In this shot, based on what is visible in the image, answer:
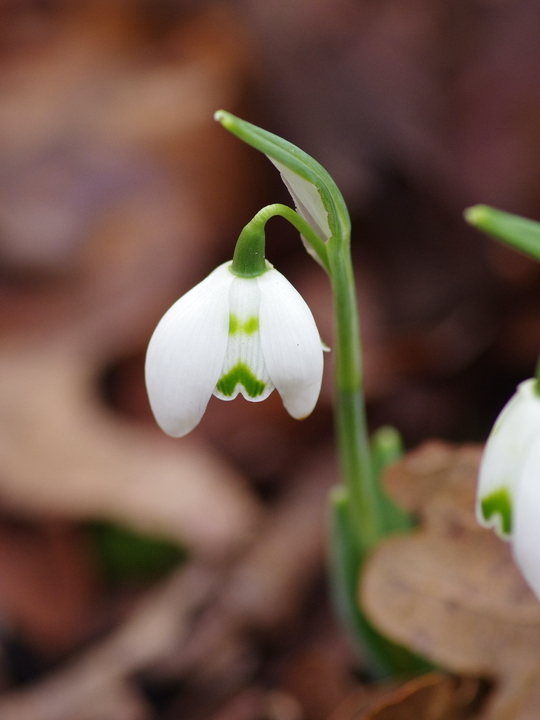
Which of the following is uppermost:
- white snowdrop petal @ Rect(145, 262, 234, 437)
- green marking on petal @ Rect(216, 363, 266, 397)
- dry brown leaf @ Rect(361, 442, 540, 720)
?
white snowdrop petal @ Rect(145, 262, 234, 437)

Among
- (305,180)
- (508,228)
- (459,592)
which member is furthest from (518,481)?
(459,592)

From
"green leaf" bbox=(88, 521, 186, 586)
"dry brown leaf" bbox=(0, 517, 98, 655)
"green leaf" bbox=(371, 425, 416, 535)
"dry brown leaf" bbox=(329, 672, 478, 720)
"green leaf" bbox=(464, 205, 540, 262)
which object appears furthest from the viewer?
"green leaf" bbox=(88, 521, 186, 586)

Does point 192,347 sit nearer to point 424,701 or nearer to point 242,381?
point 242,381

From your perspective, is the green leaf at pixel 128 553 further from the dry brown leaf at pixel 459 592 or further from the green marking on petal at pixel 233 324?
the green marking on petal at pixel 233 324

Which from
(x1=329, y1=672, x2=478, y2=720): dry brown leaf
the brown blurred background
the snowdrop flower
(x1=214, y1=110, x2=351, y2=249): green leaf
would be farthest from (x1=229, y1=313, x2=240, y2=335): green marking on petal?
the brown blurred background

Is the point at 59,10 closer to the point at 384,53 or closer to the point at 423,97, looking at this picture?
the point at 384,53

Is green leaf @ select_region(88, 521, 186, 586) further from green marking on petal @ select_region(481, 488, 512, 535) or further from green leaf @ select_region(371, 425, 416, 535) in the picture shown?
green marking on petal @ select_region(481, 488, 512, 535)

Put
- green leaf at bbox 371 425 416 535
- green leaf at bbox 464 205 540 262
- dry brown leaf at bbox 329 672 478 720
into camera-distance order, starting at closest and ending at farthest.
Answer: green leaf at bbox 464 205 540 262, dry brown leaf at bbox 329 672 478 720, green leaf at bbox 371 425 416 535

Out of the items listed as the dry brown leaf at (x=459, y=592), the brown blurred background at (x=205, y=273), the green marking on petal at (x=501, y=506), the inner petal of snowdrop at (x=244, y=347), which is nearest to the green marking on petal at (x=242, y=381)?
the inner petal of snowdrop at (x=244, y=347)
